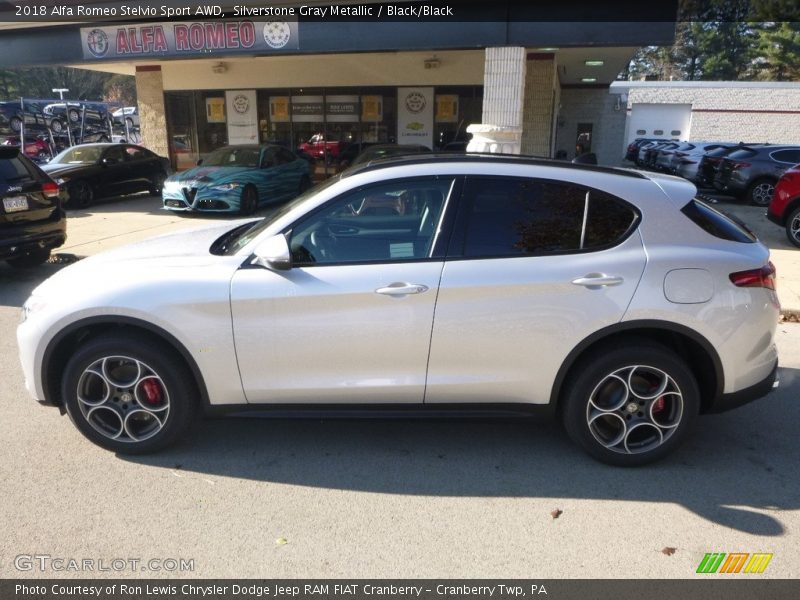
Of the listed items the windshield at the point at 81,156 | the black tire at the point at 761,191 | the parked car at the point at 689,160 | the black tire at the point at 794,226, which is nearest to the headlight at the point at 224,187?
the windshield at the point at 81,156

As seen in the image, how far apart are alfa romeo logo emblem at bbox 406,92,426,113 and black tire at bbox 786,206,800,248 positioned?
10.5 metres

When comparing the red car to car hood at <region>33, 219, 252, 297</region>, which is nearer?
car hood at <region>33, 219, 252, 297</region>


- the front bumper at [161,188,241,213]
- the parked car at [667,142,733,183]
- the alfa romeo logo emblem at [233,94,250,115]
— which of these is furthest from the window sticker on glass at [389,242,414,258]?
the parked car at [667,142,733,183]

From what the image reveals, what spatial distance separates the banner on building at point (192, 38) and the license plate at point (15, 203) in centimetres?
617

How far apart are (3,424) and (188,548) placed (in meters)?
2.01

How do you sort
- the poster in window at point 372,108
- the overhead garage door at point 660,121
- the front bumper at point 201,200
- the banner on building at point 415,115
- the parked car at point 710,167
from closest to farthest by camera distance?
the front bumper at point 201,200 → the parked car at point 710,167 → the banner on building at point 415,115 → the poster in window at point 372,108 → the overhead garage door at point 660,121

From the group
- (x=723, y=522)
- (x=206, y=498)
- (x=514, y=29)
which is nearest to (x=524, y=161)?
(x=723, y=522)

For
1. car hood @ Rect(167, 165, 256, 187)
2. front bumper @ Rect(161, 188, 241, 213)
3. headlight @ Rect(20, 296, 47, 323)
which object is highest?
headlight @ Rect(20, 296, 47, 323)

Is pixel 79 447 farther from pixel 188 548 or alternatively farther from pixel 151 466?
pixel 188 548

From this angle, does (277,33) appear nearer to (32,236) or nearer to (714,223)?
(32,236)

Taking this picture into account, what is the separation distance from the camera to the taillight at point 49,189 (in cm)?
781

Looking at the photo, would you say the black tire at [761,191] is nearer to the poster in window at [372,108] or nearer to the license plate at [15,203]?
the poster in window at [372,108]

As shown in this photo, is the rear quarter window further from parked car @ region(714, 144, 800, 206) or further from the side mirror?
parked car @ region(714, 144, 800, 206)

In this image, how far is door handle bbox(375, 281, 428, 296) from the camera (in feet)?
11.1
